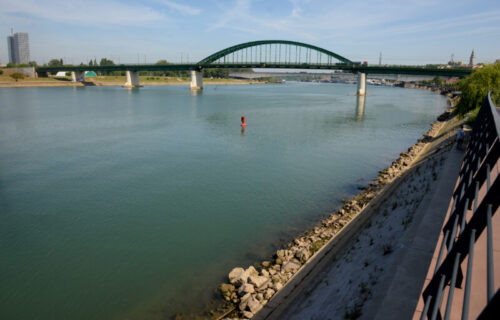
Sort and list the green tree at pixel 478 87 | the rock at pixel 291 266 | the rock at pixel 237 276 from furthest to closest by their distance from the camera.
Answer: the green tree at pixel 478 87 → the rock at pixel 291 266 → the rock at pixel 237 276

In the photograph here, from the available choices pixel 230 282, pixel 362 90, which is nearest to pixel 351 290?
pixel 230 282

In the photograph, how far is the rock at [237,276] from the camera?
942 centimetres

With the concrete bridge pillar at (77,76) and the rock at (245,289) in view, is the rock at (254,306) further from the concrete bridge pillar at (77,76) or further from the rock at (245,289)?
the concrete bridge pillar at (77,76)

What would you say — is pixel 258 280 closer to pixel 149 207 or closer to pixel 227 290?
pixel 227 290

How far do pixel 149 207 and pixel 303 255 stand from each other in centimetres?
840

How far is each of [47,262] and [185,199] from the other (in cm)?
668

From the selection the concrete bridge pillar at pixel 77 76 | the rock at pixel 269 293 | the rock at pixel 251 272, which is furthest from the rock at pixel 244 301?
the concrete bridge pillar at pixel 77 76

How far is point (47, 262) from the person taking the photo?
1146cm

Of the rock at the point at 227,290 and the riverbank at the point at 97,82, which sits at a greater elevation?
the riverbank at the point at 97,82

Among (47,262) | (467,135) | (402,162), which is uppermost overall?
(467,135)

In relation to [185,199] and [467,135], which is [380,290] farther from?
[467,135]

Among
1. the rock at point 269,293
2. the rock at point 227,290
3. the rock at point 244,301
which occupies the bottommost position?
the rock at point 227,290

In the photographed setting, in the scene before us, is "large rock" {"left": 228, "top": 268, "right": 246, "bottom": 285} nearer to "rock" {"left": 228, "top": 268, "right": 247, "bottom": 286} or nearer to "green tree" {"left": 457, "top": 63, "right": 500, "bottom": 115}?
"rock" {"left": 228, "top": 268, "right": 247, "bottom": 286}

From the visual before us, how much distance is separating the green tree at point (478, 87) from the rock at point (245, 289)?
25365mm
